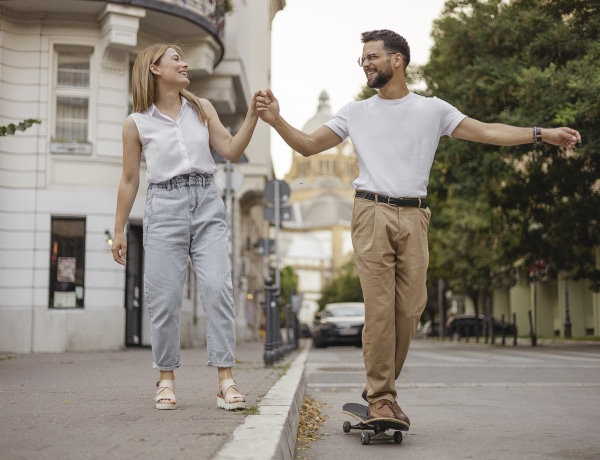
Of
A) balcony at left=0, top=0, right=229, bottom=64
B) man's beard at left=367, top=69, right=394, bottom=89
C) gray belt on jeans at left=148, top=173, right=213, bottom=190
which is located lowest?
gray belt on jeans at left=148, top=173, right=213, bottom=190

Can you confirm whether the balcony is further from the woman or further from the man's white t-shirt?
the man's white t-shirt

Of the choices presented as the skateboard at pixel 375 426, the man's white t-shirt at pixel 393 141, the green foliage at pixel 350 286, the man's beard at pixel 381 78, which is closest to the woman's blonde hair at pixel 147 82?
the man's white t-shirt at pixel 393 141

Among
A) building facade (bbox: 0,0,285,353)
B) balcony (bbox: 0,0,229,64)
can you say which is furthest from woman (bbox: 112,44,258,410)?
balcony (bbox: 0,0,229,64)

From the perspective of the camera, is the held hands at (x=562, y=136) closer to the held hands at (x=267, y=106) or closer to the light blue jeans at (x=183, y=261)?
the held hands at (x=267, y=106)

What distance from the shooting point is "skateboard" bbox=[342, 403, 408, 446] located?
5.37 metres

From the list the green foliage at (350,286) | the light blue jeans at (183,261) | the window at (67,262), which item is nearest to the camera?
the light blue jeans at (183,261)

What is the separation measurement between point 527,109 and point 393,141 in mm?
13704

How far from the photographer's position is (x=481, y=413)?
7.38 metres

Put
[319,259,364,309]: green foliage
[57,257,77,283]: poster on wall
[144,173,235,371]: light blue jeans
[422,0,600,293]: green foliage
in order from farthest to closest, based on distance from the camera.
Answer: [319,259,364,309]: green foliage < [57,257,77,283]: poster on wall < [422,0,600,293]: green foliage < [144,173,235,371]: light blue jeans

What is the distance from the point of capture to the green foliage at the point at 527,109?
18.0 metres

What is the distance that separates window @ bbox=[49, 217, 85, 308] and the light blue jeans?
14111 mm

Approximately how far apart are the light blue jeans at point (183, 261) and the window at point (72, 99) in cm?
1475

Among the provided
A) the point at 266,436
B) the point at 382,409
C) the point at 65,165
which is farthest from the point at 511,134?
the point at 65,165

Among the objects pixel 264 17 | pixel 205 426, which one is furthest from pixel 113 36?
pixel 264 17
